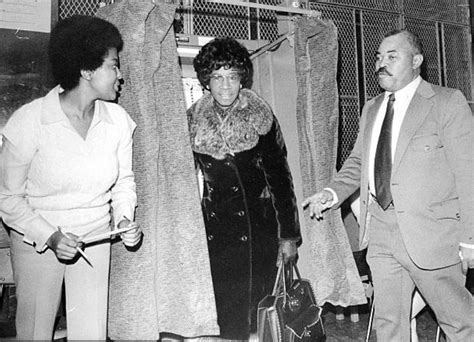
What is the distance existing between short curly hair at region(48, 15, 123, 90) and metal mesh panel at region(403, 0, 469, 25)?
4192mm

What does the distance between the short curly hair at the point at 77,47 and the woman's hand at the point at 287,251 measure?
1264 mm

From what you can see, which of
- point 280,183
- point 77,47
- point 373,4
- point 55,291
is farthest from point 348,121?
point 55,291

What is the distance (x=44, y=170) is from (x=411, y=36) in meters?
1.77

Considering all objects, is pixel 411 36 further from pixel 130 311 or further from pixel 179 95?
pixel 130 311

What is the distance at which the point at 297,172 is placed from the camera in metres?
3.09

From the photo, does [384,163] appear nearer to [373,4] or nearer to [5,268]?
[5,268]

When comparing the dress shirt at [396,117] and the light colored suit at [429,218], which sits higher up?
the dress shirt at [396,117]

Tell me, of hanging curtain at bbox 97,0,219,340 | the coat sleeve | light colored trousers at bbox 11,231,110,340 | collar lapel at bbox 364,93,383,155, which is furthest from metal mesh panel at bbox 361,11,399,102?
light colored trousers at bbox 11,231,110,340

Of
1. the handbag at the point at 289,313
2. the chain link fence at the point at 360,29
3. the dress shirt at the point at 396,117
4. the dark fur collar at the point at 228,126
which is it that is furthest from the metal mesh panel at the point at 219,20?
the handbag at the point at 289,313

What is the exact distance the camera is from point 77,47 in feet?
6.73

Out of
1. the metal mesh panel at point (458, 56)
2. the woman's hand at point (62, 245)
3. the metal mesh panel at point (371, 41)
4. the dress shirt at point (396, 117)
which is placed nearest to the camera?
the woman's hand at point (62, 245)

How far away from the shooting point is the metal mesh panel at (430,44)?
5.54 m

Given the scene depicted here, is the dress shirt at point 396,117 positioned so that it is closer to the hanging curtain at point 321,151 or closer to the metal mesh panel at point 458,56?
the hanging curtain at point 321,151

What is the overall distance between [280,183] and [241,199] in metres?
0.21
